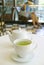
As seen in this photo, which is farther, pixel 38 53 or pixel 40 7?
pixel 40 7

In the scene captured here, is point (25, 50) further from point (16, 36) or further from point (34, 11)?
point (34, 11)

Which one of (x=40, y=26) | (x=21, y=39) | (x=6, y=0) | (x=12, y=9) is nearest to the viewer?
(x=21, y=39)

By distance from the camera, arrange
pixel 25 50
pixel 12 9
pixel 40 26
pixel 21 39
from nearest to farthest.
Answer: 1. pixel 25 50
2. pixel 21 39
3. pixel 40 26
4. pixel 12 9

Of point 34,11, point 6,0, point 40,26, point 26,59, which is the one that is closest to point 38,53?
point 26,59

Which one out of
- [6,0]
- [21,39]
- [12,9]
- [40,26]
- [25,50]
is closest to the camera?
[25,50]

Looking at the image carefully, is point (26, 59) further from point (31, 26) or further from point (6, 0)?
point (6, 0)

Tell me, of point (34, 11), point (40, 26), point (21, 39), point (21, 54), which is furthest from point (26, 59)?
point (34, 11)

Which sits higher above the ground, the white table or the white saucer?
the white saucer

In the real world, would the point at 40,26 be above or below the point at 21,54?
below

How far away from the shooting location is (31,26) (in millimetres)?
2023

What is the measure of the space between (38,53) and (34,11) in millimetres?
1367

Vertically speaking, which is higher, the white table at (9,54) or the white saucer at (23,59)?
the white saucer at (23,59)

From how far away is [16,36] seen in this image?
2.57 ft

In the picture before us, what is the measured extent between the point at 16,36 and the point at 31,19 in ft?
4.11
